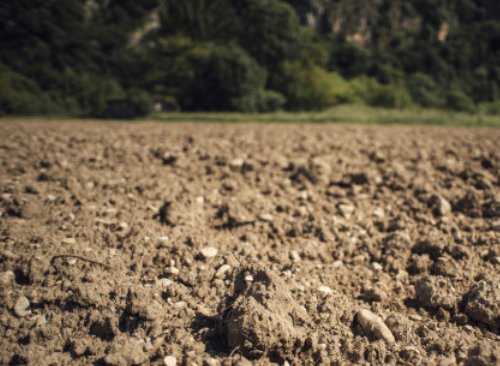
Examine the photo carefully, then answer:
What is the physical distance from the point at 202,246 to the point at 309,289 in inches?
32.0

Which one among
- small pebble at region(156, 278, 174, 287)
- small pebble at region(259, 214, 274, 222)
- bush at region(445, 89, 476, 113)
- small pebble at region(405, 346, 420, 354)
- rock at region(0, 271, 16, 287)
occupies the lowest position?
small pebble at region(405, 346, 420, 354)

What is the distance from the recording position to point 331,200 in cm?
338

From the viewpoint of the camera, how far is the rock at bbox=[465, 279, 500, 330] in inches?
70.9

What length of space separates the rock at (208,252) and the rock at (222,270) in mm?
145

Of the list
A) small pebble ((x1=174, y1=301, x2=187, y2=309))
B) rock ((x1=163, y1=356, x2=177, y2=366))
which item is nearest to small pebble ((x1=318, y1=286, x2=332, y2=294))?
small pebble ((x1=174, y1=301, x2=187, y2=309))

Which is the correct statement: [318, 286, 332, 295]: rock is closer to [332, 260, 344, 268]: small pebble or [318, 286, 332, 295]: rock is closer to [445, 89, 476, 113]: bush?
[332, 260, 344, 268]: small pebble

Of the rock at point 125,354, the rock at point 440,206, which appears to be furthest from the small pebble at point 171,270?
the rock at point 440,206

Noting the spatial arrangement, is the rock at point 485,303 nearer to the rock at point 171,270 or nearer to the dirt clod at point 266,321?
the dirt clod at point 266,321

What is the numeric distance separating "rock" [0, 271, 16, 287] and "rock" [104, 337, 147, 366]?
854 mm

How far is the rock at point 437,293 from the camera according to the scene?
75.8 inches

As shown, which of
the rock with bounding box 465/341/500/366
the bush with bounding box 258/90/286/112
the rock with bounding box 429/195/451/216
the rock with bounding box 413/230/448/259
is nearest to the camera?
the rock with bounding box 465/341/500/366

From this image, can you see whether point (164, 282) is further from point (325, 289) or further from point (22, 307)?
point (325, 289)

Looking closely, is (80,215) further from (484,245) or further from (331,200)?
(484,245)

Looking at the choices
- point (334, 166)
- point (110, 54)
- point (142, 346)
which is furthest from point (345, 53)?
point (142, 346)
